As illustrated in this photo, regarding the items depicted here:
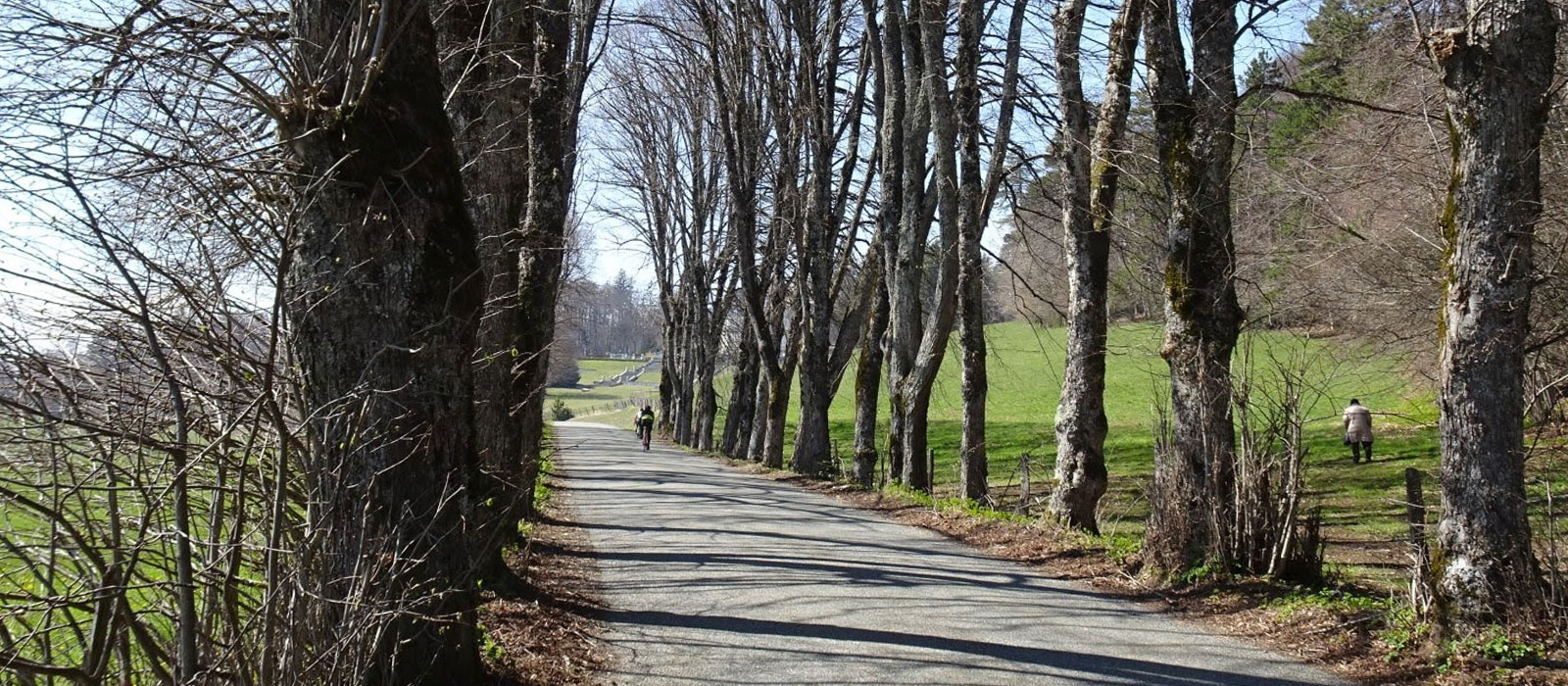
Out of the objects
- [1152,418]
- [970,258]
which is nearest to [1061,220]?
[970,258]

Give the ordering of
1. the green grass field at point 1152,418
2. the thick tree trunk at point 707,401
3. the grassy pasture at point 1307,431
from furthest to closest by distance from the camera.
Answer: the thick tree trunk at point 707,401 < the green grass field at point 1152,418 < the grassy pasture at point 1307,431

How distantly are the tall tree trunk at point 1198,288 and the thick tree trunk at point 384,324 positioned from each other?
6058 mm

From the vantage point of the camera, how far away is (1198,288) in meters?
9.30

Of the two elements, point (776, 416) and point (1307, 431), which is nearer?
point (776, 416)

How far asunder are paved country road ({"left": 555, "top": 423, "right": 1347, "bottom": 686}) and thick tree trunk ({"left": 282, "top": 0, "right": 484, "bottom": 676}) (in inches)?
74.1

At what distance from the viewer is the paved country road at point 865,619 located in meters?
6.68

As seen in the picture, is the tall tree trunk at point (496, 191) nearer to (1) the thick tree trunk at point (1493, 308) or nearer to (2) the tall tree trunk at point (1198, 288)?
(2) the tall tree trunk at point (1198, 288)

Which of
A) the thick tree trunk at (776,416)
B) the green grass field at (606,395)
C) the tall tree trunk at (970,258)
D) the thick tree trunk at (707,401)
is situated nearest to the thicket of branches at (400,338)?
the tall tree trunk at (970,258)

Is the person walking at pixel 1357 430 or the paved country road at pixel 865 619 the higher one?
the person walking at pixel 1357 430

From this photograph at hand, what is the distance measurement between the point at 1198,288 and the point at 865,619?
388 cm

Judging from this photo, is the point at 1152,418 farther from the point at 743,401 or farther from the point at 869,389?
the point at 743,401

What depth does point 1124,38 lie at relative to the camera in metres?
11.1

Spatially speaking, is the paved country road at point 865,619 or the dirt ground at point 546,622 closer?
the dirt ground at point 546,622

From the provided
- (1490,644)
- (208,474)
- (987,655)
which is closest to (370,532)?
(208,474)
